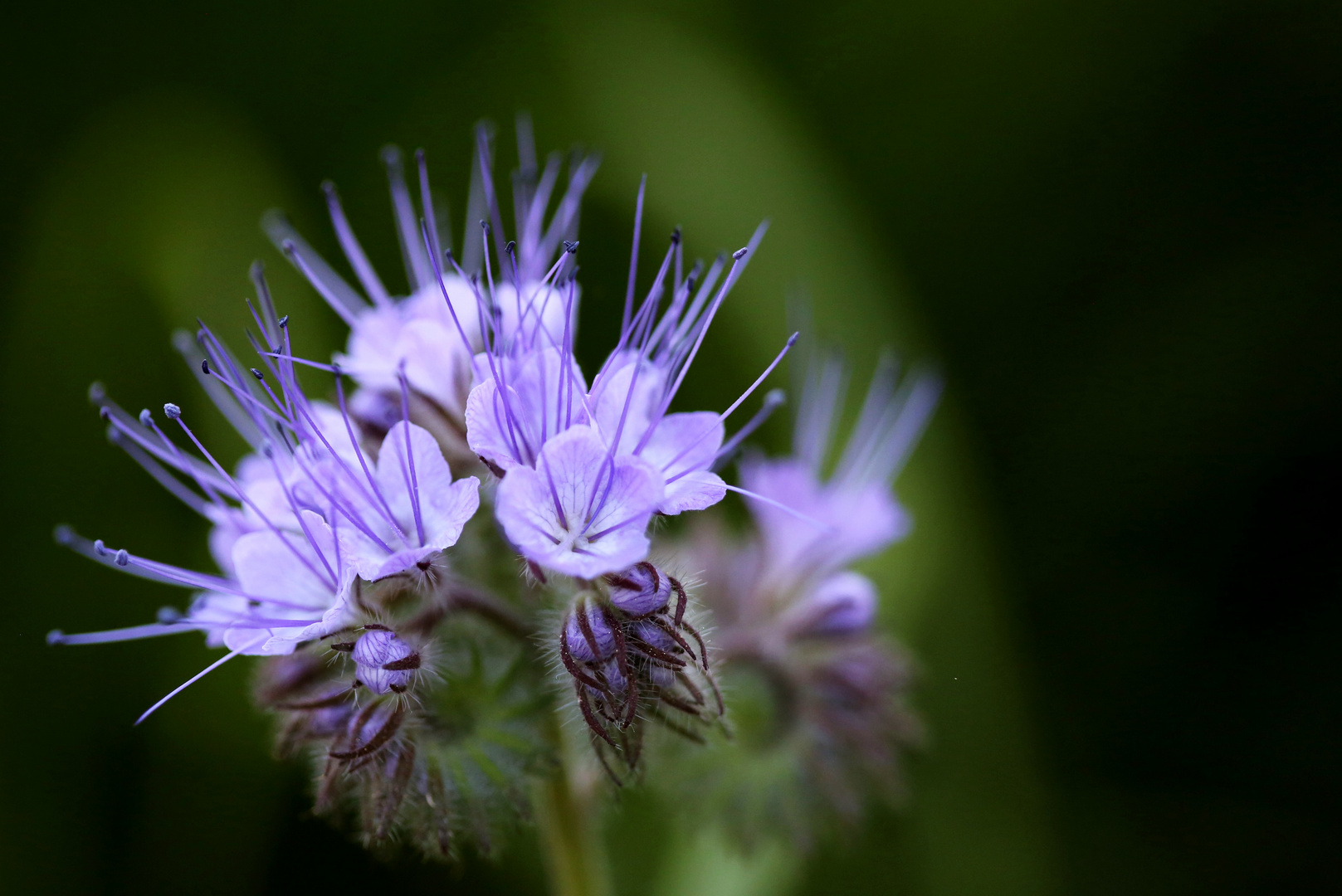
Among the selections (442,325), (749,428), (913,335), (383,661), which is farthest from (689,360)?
(913,335)

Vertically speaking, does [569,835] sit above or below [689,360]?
below

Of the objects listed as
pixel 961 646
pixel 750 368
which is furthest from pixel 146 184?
pixel 961 646

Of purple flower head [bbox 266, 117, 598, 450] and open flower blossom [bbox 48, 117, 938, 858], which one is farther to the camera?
purple flower head [bbox 266, 117, 598, 450]

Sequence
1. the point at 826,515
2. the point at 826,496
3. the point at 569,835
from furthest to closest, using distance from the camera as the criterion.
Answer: the point at 826,496, the point at 826,515, the point at 569,835

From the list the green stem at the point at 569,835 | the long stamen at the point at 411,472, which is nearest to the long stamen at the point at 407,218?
the long stamen at the point at 411,472

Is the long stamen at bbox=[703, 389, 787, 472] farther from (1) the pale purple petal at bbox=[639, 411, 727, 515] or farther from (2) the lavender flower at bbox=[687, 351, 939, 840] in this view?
(2) the lavender flower at bbox=[687, 351, 939, 840]

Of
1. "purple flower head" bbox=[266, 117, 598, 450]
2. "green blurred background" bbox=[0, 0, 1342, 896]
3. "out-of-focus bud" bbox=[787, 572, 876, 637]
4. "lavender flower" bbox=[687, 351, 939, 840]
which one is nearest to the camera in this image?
"purple flower head" bbox=[266, 117, 598, 450]

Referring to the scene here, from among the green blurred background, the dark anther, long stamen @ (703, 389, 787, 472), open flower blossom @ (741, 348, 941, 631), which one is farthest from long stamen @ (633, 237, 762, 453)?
the green blurred background

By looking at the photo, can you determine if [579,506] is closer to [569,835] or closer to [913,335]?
[569,835]
